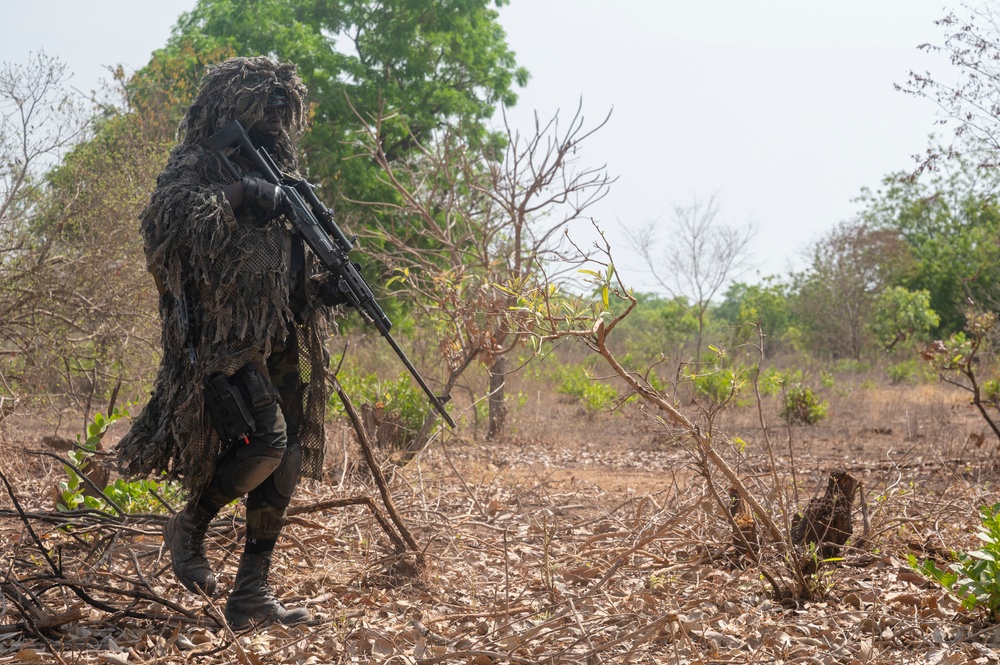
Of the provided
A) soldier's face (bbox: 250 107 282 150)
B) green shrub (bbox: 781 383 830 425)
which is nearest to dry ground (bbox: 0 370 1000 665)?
soldier's face (bbox: 250 107 282 150)

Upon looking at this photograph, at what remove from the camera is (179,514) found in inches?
113

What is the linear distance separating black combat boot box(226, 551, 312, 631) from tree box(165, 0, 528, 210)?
11503 mm

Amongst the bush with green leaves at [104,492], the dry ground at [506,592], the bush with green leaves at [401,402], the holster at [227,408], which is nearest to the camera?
the dry ground at [506,592]

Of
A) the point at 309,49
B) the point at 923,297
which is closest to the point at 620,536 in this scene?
the point at 309,49

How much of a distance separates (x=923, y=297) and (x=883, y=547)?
718 inches

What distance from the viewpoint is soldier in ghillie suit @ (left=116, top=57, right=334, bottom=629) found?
2.72 m

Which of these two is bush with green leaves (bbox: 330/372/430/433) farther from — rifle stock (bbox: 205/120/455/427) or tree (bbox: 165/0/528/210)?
tree (bbox: 165/0/528/210)

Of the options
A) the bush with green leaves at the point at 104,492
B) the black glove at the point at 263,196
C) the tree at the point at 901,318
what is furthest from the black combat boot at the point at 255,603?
the tree at the point at 901,318

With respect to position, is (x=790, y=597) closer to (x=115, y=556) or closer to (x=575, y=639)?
(x=575, y=639)

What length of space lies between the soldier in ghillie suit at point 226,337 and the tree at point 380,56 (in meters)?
11.2

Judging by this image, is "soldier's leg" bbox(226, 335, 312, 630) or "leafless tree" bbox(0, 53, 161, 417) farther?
"leafless tree" bbox(0, 53, 161, 417)

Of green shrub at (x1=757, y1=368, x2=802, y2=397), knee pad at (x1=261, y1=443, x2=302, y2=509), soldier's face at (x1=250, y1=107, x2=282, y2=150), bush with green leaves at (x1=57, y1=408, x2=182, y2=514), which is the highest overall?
soldier's face at (x1=250, y1=107, x2=282, y2=150)

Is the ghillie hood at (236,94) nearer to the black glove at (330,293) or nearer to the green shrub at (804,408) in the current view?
the black glove at (330,293)

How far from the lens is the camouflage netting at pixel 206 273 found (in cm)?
271
